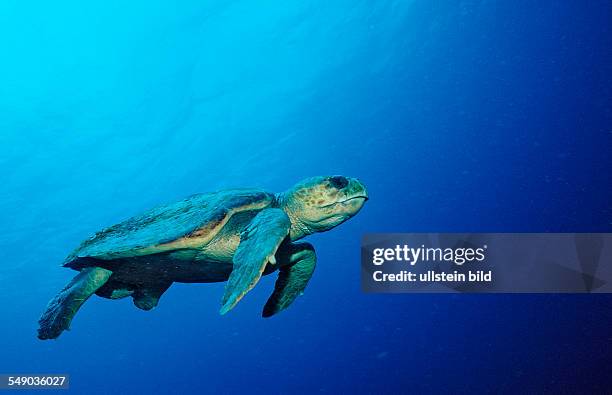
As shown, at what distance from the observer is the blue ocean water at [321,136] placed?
1396 cm

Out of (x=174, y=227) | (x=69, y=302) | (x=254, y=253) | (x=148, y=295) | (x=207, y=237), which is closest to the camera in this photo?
(x=254, y=253)

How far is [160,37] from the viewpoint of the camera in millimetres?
13945

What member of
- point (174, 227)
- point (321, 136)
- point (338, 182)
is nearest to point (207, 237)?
point (174, 227)

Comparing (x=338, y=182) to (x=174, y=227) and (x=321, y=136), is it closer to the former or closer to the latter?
(x=174, y=227)

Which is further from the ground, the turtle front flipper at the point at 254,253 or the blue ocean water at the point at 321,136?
the blue ocean water at the point at 321,136

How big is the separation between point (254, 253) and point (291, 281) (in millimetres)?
1542

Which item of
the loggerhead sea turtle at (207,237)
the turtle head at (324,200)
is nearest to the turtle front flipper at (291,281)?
the loggerhead sea turtle at (207,237)

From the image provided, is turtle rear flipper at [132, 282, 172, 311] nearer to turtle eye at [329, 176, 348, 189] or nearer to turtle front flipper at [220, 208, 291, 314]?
turtle front flipper at [220, 208, 291, 314]

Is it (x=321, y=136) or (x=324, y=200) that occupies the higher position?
(x=321, y=136)

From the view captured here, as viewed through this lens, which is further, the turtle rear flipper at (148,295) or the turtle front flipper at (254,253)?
the turtle rear flipper at (148,295)

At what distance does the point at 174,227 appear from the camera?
10.2 feet

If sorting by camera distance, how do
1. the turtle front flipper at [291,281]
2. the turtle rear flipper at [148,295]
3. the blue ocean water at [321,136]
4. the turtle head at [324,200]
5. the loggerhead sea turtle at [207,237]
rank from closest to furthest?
the loggerhead sea turtle at [207,237] < the turtle head at [324,200] < the turtle front flipper at [291,281] < the turtle rear flipper at [148,295] < the blue ocean water at [321,136]

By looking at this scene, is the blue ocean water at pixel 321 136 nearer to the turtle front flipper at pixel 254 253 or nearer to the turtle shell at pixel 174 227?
the turtle shell at pixel 174 227

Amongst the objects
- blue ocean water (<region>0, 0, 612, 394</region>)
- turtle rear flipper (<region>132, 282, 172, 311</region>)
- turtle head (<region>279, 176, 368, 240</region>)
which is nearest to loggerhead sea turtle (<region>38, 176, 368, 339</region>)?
turtle head (<region>279, 176, 368, 240</region>)
